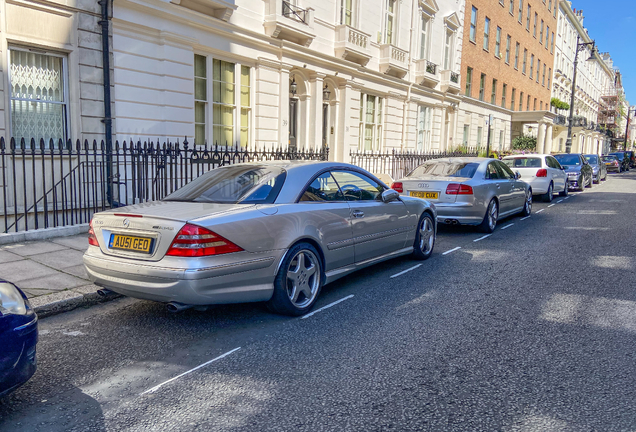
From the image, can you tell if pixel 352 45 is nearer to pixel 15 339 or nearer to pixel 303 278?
pixel 303 278

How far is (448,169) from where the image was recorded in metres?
10.2

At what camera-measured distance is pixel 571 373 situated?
3.70 meters

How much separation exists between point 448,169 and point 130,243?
23.8ft

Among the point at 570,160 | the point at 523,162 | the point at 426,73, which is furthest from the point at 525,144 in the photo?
the point at 523,162

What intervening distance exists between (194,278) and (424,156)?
16.7 metres

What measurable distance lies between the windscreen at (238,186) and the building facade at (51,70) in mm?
5370

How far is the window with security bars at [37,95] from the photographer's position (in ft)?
29.7

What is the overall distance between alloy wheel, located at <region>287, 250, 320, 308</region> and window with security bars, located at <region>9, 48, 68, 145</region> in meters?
6.14

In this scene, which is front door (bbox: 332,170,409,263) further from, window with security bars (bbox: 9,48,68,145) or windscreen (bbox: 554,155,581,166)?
windscreen (bbox: 554,155,581,166)

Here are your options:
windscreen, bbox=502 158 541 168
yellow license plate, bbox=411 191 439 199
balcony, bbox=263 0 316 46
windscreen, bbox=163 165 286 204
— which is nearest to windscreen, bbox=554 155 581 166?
windscreen, bbox=502 158 541 168

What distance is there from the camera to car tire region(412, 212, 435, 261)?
7.33 metres

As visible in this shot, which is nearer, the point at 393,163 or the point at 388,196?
the point at 388,196

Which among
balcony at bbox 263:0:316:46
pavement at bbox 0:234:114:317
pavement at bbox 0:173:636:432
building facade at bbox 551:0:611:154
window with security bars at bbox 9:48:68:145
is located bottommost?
pavement at bbox 0:173:636:432

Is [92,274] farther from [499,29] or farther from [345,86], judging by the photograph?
[499,29]
